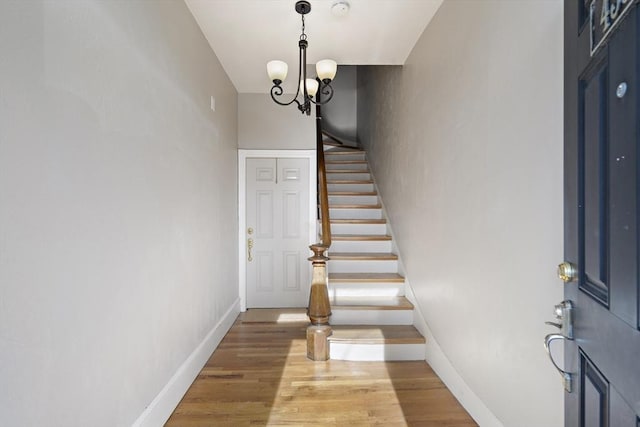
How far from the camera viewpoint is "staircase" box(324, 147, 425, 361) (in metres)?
2.64

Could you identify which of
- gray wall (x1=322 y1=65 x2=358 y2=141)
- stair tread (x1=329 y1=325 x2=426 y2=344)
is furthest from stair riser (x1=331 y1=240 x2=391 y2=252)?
gray wall (x1=322 y1=65 x2=358 y2=141)

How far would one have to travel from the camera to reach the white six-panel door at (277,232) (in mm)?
4070

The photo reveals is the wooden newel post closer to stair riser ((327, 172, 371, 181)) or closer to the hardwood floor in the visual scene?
the hardwood floor

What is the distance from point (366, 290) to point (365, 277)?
134 mm

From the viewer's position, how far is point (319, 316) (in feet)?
8.75

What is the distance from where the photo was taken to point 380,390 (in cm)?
220

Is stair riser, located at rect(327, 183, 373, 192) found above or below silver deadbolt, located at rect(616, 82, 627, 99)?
above

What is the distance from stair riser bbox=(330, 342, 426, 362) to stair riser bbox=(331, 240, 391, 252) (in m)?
1.33

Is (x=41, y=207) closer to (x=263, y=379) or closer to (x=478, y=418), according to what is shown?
(x=263, y=379)

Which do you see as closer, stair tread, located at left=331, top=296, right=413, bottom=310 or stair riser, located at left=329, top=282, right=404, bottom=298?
stair tread, located at left=331, top=296, right=413, bottom=310

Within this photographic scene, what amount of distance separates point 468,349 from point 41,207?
2068 millimetres

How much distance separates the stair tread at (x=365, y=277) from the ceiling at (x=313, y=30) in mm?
2029

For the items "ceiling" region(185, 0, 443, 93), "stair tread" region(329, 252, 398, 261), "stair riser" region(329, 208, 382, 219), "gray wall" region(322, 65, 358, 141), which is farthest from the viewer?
"gray wall" region(322, 65, 358, 141)

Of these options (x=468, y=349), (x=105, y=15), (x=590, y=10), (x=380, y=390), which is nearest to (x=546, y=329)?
(x=468, y=349)
